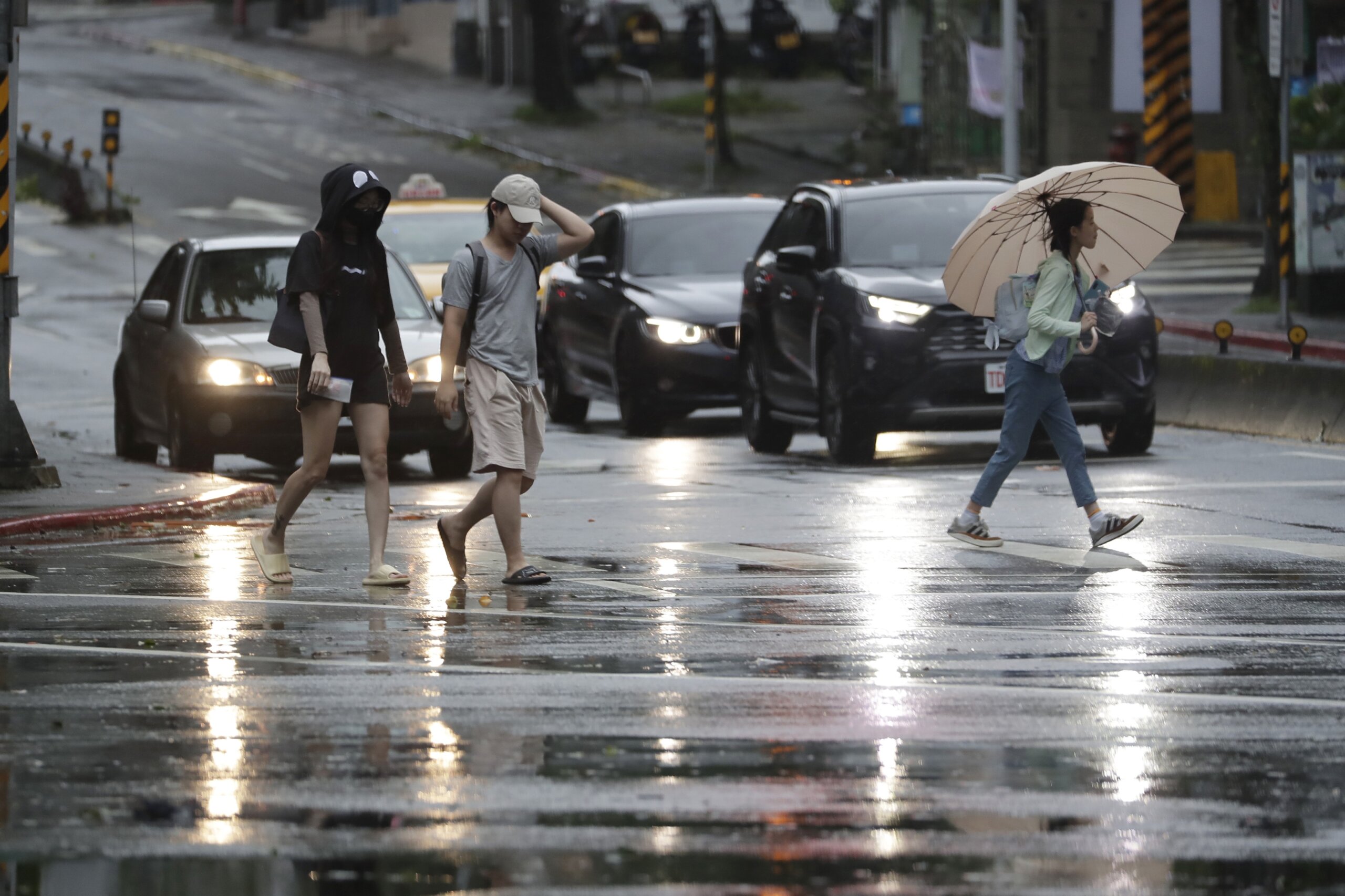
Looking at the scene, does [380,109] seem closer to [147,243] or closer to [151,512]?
[147,243]

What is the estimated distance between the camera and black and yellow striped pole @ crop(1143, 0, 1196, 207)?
3959cm

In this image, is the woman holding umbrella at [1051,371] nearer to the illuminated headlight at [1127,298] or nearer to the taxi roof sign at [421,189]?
the illuminated headlight at [1127,298]

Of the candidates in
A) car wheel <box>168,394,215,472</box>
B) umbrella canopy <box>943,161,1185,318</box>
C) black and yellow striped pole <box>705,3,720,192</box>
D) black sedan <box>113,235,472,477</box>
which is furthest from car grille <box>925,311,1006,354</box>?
black and yellow striped pole <box>705,3,720,192</box>

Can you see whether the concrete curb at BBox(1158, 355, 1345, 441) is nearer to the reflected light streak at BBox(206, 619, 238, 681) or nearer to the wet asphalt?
the wet asphalt

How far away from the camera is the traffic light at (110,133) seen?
36812 mm

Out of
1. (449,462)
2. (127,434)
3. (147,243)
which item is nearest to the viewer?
(449,462)

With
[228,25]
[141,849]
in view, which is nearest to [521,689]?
[141,849]

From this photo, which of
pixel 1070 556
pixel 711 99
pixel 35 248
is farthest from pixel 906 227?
pixel 711 99

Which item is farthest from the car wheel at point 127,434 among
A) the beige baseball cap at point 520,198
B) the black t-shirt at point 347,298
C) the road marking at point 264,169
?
the road marking at point 264,169

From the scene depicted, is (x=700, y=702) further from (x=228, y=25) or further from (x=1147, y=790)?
(x=228, y=25)

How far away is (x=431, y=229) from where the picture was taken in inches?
942

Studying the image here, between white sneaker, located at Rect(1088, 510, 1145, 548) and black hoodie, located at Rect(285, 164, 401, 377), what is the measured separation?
10.7 ft

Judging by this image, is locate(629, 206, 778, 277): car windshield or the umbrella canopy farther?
locate(629, 206, 778, 277): car windshield

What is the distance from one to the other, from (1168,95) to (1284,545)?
2917 centimetres
